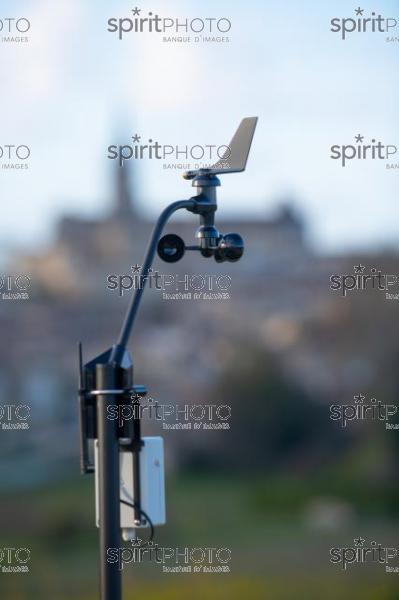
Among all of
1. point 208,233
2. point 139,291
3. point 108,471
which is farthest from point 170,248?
point 108,471

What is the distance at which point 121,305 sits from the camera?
24.1 m

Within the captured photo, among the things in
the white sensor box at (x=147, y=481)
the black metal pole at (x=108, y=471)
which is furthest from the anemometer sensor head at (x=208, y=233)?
the white sensor box at (x=147, y=481)

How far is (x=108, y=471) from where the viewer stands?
3.12 metres

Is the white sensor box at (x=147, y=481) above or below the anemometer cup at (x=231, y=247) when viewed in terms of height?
below

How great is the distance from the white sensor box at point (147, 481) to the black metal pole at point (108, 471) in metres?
0.06

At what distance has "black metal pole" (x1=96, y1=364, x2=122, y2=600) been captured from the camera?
3.12 metres

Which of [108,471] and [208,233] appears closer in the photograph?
[108,471]

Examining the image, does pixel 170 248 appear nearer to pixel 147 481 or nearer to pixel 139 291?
pixel 139 291

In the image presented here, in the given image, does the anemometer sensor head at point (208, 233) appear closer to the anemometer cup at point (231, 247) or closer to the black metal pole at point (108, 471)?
the anemometer cup at point (231, 247)

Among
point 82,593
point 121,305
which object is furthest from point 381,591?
point 121,305

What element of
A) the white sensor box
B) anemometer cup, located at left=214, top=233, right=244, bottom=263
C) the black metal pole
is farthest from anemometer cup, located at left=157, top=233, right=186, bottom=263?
the white sensor box

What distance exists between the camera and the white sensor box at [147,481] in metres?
3.19

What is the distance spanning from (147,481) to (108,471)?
134 mm

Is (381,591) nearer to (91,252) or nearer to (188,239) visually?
(188,239)
